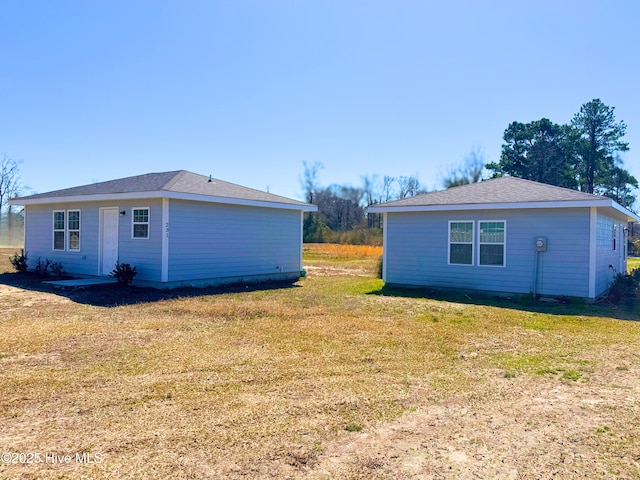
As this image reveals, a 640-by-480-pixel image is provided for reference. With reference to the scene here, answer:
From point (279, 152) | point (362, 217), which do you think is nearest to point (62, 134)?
point (279, 152)

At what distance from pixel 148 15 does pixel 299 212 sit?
714cm

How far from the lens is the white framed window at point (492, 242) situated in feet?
36.0

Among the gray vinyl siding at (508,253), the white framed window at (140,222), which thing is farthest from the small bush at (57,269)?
the gray vinyl siding at (508,253)

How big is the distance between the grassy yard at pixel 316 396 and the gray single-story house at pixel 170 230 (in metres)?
3.57

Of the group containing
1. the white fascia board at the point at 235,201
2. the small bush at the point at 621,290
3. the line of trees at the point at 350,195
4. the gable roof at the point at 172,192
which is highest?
the line of trees at the point at 350,195

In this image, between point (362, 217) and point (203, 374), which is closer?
point (203, 374)

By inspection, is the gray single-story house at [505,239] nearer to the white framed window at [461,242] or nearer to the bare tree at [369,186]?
the white framed window at [461,242]

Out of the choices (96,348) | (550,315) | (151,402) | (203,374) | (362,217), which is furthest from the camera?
(362,217)

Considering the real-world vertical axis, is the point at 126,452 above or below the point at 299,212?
below

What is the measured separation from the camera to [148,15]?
11.7 metres

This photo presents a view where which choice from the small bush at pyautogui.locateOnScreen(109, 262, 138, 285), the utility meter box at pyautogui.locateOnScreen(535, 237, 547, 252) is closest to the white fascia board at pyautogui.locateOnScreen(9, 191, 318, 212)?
the small bush at pyautogui.locateOnScreen(109, 262, 138, 285)

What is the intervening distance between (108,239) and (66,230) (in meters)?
2.22

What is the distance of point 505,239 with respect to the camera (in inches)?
430

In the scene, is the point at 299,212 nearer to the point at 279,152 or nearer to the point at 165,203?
the point at 165,203
